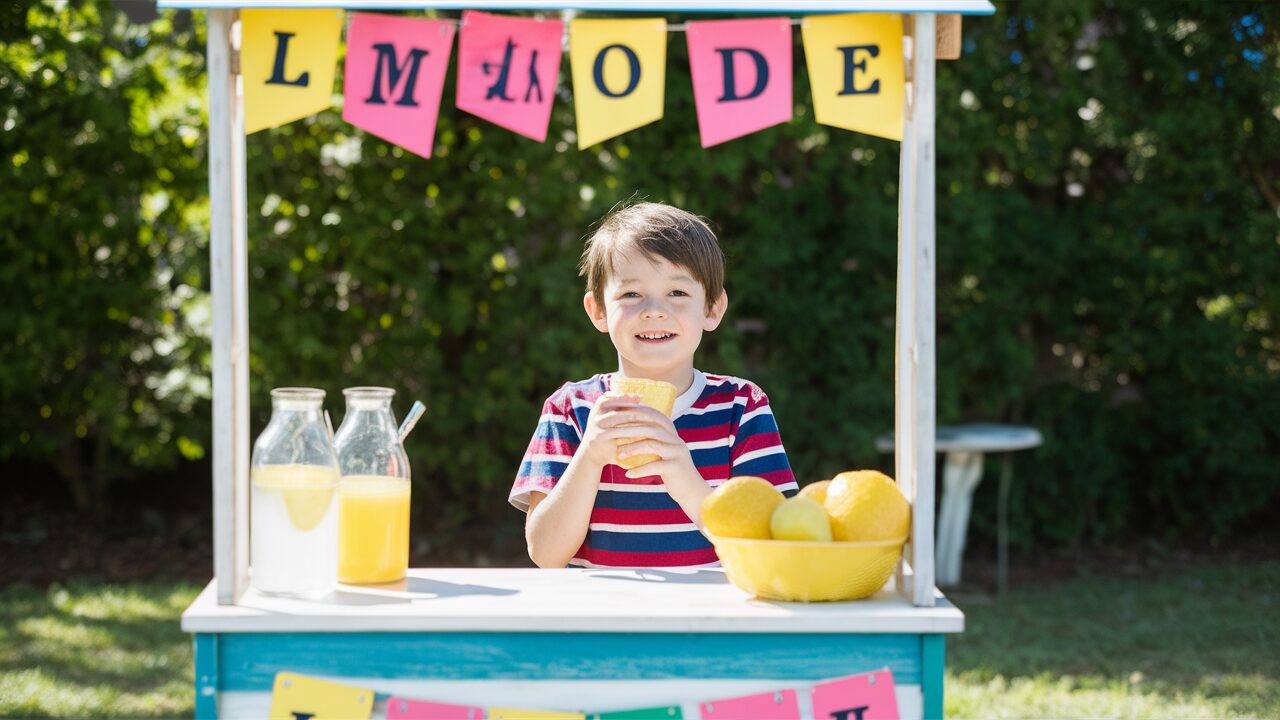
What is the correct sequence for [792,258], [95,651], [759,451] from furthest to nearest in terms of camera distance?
[792,258] → [95,651] → [759,451]

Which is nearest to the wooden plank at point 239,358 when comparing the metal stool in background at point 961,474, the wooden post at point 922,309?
the wooden post at point 922,309

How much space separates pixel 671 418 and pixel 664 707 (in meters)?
0.60

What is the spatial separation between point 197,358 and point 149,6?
5.44ft

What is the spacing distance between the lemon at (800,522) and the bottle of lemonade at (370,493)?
1.90ft

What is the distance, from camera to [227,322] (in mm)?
1771

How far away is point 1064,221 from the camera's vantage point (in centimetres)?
590

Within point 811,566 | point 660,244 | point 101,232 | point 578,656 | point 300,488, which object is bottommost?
point 578,656

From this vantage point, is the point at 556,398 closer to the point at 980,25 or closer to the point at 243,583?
the point at 243,583

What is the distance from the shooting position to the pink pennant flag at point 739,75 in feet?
6.54

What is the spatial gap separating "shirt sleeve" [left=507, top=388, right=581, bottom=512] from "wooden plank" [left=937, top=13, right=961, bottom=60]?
92 centimetres

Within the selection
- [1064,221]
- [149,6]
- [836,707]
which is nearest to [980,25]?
[1064,221]

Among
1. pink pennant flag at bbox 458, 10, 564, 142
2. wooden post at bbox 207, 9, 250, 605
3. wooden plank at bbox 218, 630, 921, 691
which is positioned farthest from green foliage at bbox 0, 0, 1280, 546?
wooden plank at bbox 218, 630, 921, 691

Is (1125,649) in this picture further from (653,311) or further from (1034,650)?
(653,311)

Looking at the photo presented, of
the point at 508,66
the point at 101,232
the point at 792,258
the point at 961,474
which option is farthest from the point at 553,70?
the point at 101,232
